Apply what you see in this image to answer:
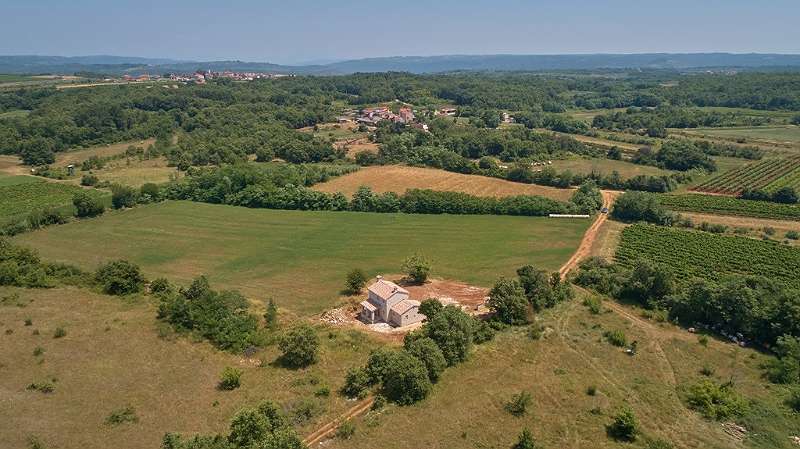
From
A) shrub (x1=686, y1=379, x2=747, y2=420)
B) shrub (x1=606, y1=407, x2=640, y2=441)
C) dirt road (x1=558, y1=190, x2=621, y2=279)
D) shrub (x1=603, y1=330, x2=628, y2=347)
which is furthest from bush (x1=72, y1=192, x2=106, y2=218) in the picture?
shrub (x1=686, y1=379, x2=747, y2=420)

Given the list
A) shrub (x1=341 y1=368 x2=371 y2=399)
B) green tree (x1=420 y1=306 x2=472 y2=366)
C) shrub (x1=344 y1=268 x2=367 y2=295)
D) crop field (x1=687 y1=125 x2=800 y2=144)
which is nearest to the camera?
shrub (x1=341 y1=368 x2=371 y2=399)

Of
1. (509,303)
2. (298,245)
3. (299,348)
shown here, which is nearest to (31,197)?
(298,245)

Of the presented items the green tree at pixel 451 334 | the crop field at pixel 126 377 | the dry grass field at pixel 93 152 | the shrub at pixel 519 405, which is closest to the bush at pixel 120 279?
the crop field at pixel 126 377

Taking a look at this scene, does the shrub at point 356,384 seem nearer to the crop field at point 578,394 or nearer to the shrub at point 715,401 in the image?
the crop field at point 578,394

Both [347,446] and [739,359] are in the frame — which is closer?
[347,446]

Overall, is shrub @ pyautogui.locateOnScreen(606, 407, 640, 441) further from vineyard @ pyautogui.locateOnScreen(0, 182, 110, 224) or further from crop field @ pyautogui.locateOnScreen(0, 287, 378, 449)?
vineyard @ pyautogui.locateOnScreen(0, 182, 110, 224)

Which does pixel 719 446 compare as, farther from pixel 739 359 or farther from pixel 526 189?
pixel 526 189

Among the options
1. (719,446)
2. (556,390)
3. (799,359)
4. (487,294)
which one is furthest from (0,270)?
(799,359)
